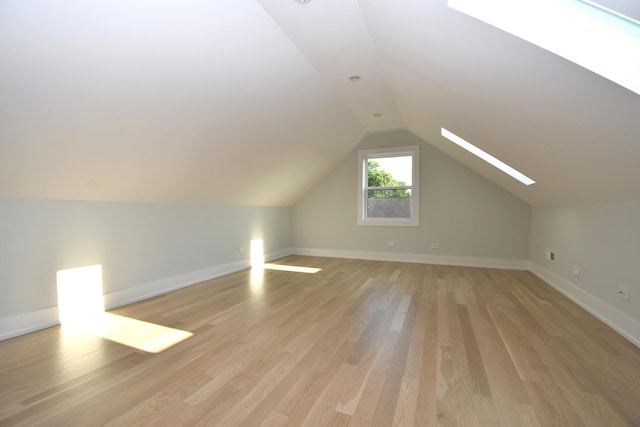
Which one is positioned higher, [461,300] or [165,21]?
[165,21]

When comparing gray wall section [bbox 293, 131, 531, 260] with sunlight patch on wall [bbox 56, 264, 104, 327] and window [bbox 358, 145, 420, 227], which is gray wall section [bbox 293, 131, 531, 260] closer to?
window [bbox 358, 145, 420, 227]

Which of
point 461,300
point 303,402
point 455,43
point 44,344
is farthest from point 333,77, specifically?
point 44,344

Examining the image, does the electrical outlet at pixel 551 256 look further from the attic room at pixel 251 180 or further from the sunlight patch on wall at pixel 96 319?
the sunlight patch on wall at pixel 96 319

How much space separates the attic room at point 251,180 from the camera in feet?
4.89

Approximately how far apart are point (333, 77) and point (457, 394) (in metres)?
3.05

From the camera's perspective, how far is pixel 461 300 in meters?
3.26

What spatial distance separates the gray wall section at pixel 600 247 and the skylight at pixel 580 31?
5.66ft

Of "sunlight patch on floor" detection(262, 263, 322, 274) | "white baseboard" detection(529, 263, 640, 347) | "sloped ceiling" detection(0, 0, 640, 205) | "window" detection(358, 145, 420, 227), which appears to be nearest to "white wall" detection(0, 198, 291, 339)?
"sloped ceiling" detection(0, 0, 640, 205)

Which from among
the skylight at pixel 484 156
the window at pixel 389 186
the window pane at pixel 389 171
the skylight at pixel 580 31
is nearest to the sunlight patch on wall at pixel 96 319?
the skylight at pixel 580 31

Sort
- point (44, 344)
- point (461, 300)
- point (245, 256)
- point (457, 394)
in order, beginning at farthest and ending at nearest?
point (245, 256) → point (461, 300) → point (44, 344) → point (457, 394)

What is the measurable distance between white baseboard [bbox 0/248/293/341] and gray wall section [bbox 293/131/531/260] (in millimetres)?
1923

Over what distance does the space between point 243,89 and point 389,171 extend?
3845mm

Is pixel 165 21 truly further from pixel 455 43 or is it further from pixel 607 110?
pixel 607 110

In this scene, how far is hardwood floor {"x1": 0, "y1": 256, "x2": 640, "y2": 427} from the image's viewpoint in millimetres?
1438
